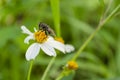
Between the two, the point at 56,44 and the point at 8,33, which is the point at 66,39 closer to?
the point at 8,33

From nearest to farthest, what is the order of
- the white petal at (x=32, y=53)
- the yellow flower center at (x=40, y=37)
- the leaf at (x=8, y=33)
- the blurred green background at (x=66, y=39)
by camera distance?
the white petal at (x=32, y=53) → the yellow flower center at (x=40, y=37) → the leaf at (x=8, y=33) → the blurred green background at (x=66, y=39)

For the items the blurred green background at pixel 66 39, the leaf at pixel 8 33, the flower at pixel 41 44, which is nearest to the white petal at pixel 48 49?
the flower at pixel 41 44

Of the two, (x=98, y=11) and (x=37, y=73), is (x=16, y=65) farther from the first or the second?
(x=98, y=11)

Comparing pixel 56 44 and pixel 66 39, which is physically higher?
pixel 66 39

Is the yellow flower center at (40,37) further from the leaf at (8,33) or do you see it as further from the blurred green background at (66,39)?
the leaf at (8,33)

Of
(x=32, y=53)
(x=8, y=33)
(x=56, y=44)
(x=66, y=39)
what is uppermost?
(x=66, y=39)

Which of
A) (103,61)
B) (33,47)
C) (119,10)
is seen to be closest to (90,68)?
(103,61)

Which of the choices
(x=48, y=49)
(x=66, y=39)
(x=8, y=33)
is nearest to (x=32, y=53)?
(x=48, y=49)
